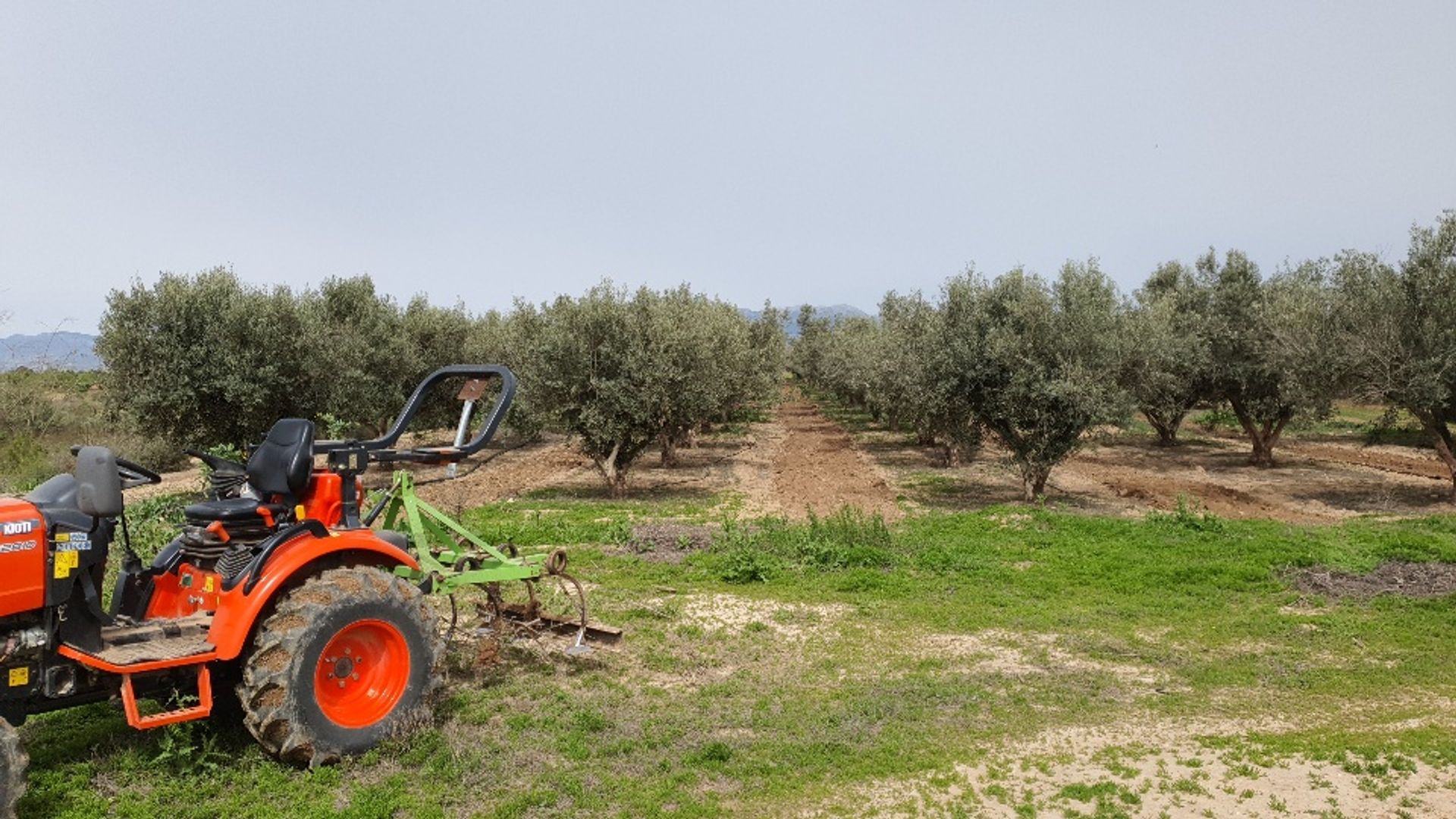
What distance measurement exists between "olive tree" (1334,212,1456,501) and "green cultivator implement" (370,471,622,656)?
17.9 meters

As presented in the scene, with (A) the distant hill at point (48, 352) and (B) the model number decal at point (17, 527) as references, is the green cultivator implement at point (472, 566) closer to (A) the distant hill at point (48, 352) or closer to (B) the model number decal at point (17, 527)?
(B) the model number decal at point (17, 527)

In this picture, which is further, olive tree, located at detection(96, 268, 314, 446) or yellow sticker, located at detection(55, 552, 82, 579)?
olive tree, located at detection(96, 268, 314, 446)

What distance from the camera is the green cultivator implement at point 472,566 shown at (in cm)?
675

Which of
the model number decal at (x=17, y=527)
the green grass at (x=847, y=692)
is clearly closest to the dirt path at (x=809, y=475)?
the green grass at (x=847, y=692)

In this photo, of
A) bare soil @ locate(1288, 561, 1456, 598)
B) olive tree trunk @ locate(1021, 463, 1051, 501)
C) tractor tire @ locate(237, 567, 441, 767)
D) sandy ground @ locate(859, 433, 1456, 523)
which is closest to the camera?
tractor tire @ locate(237, 567, 441, 767)

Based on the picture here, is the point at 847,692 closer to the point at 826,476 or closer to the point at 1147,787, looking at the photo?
the point at 1147,787

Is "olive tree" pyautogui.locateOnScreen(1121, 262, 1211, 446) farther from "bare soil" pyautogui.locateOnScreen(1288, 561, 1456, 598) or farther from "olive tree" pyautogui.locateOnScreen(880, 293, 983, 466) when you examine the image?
"bare soil" pyautogui.locateOnScreen(1288, 561, 1456, 598)

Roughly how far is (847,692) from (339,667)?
4.04m

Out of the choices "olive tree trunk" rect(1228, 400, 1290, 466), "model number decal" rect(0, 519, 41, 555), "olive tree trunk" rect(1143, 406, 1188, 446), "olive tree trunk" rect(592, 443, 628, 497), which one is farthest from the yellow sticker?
"olive tree trunk" rect(1143, 406, 1188, 446)

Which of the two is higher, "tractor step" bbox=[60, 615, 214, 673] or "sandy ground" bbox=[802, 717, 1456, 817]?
"tractor step" bbox=[60, 615, 214, 673]

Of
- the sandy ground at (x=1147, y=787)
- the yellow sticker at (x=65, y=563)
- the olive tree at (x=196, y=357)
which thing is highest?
the olive tree at (x=196, y=357)

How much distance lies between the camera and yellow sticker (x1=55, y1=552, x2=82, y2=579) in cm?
495

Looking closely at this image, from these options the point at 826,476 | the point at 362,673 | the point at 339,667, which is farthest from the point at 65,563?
the point at 826,476

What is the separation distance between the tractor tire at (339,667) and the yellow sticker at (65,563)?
105 centimetres
